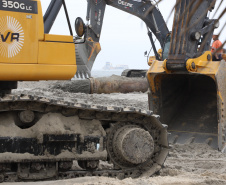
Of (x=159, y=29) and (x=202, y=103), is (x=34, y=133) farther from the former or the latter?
(x=159, y=29)

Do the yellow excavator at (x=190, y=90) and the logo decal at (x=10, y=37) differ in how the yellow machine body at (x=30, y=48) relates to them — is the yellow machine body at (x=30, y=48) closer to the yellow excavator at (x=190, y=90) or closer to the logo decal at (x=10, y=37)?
the logo decal at (x=10, y=37)

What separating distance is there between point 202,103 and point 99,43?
784 centimetres

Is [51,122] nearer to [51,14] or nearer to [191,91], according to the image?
[51,14]

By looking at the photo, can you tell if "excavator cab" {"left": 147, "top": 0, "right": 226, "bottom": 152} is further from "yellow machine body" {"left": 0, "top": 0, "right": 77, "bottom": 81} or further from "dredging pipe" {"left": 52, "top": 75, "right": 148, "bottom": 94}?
"dredging pipe" {"left": 52, "top": 75, "right": 148, "bottom": 94}

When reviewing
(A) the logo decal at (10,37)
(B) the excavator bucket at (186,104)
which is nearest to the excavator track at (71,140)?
(A) the logo decal at (10,37)

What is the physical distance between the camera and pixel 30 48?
339 cm

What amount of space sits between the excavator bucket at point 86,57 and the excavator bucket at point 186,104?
715 centimetres

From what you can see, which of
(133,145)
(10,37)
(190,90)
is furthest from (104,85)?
(10,37)

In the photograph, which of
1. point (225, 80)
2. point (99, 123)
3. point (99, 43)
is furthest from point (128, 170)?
point (99, 43)

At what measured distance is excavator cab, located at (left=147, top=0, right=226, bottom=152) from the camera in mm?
5344

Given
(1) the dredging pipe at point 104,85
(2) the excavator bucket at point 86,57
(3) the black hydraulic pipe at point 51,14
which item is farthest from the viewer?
(2) the excavator bucket at point 86,57

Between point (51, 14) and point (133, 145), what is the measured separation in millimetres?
1578

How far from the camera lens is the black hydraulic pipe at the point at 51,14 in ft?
12.3

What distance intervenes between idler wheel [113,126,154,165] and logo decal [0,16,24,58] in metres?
1.38
